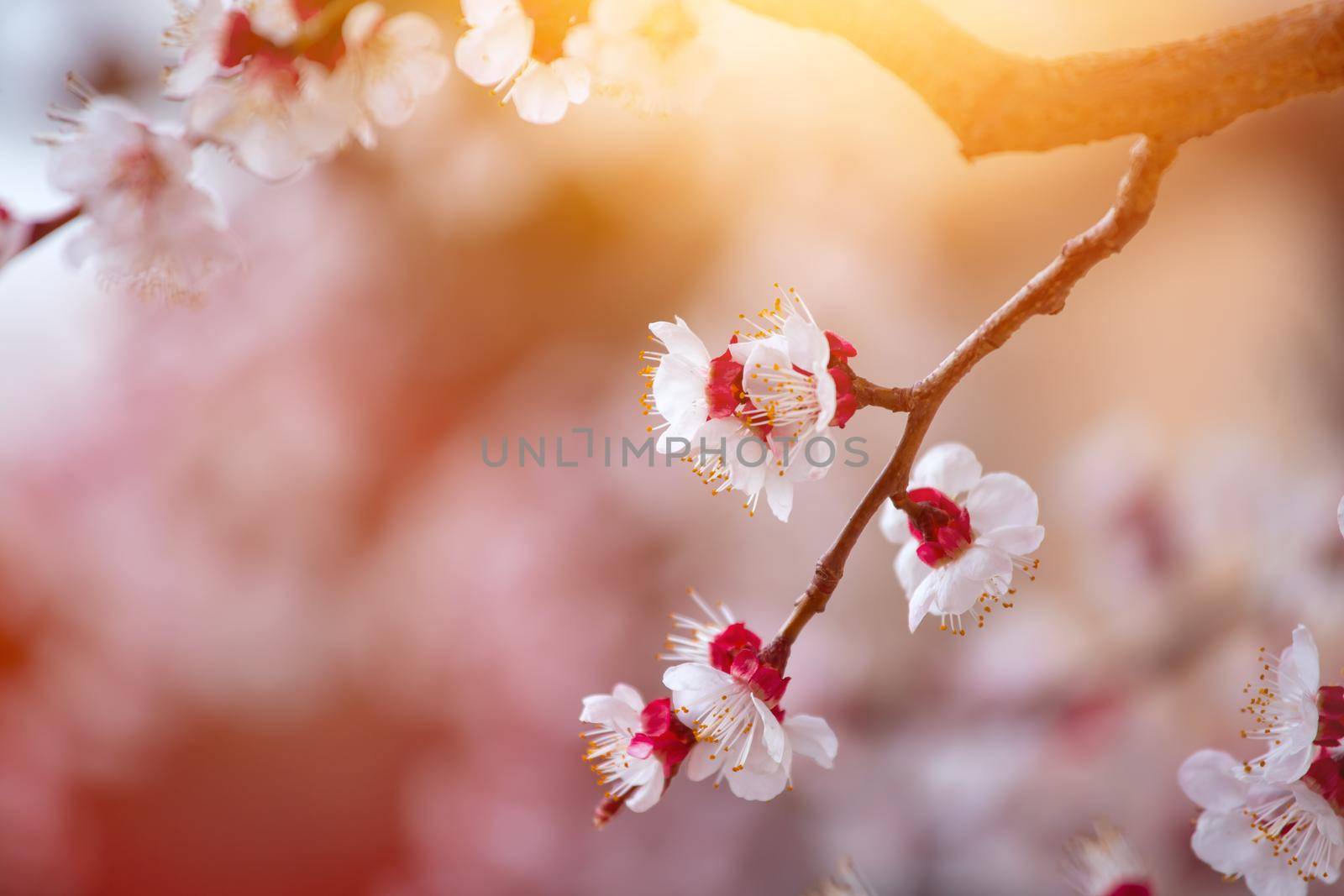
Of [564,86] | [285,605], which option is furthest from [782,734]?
[285,605]

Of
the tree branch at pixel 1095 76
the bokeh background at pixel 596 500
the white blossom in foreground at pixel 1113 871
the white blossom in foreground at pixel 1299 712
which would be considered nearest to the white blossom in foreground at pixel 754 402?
the tree branch at pixel 1095 76

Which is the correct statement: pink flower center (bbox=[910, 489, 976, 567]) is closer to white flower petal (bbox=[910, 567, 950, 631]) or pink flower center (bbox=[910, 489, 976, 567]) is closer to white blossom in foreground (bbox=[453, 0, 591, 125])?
white flower petal (bbox=[910, 567, 950, 631])

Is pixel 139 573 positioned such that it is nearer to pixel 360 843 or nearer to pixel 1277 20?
pixel 360 843

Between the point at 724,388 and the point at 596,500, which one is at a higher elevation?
the point at 596,500

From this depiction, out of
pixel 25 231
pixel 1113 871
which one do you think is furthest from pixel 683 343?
pixel 1113 871

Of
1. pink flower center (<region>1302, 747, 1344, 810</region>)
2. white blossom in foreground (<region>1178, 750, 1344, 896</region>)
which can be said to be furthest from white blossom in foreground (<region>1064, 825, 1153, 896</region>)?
pink flower center (<region>1302, 747, 1344, 810</region>)

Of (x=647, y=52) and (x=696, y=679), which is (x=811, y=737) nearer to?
(x=696, y=679)

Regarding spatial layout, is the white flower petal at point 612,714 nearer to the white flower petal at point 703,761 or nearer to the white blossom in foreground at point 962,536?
the white flower petal at point 703,761
